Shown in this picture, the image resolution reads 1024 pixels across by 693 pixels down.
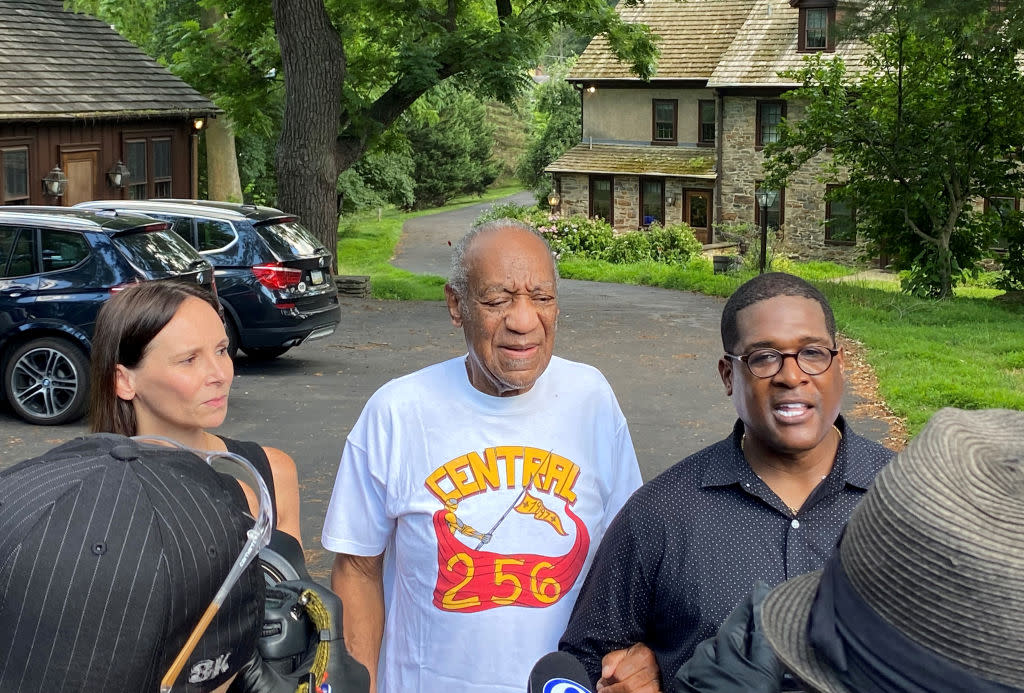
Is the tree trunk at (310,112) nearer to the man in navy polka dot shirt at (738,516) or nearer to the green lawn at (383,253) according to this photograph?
the green lawn at (383,253)

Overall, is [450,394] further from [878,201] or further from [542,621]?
[878,201]

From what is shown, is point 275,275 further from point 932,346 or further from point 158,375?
point 158,375

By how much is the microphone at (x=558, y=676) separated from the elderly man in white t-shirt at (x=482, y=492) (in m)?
0.65

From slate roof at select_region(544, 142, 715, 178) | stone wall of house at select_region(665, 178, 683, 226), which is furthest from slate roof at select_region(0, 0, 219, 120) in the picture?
stone wall of house at select_region(665, 178, 683, 226)

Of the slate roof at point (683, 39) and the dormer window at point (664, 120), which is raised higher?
the slate roof at point (683, 39)

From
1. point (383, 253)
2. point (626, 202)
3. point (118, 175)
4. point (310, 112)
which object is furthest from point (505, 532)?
point (626, 202)

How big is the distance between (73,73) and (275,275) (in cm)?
1110

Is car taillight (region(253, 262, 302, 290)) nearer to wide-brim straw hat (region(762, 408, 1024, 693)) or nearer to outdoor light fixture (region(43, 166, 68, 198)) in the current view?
outdoor light fixture (region(43, 166, 68, 198))

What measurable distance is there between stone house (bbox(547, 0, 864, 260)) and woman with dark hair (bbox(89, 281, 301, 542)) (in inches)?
1441

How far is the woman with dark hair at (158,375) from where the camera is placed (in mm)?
3324

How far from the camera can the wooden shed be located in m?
21.5

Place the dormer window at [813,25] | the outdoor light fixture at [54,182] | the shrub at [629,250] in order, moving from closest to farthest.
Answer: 1. the outdoor light fixture at [54,182]
2. the dormer window at [813,25]
3. the shrub at [629,250]

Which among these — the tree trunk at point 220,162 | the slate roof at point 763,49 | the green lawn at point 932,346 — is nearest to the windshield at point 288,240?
the green lawn at point 932,346

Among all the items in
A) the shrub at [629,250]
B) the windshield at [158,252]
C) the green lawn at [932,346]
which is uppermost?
the windshield at [158,252]
